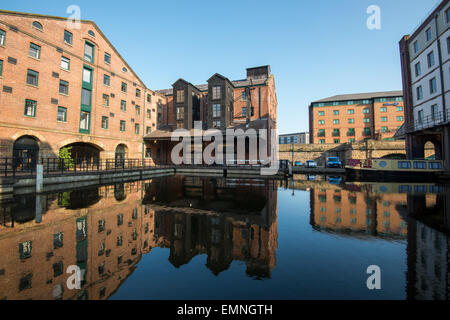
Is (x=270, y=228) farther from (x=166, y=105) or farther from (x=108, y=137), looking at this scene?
(x=166, y=105)

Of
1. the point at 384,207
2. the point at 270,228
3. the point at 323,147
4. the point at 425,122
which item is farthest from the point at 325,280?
the point at 323,147

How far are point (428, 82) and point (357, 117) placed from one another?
2612 cm

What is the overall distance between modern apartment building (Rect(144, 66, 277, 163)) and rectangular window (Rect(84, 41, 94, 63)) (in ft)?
37.6

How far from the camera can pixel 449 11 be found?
19125mm

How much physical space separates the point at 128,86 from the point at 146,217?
26.0 metres

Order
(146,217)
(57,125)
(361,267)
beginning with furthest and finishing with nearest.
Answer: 1. (57,125)
2. (146,217)
3. (361,267)

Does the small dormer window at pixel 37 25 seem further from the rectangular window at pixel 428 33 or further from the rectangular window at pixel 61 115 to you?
the rectangular window at pixel 428 33

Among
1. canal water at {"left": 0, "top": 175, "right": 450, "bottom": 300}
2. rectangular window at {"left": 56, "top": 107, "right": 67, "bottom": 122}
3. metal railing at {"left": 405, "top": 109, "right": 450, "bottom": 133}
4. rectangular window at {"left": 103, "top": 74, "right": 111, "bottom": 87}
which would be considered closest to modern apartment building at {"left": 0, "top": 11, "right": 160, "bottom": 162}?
rectangular window at {"left": 56, "top": 107, "right": 67, "bottom": 122}

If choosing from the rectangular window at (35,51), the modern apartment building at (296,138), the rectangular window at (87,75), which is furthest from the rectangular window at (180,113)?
the modern apartment building at (296,138)

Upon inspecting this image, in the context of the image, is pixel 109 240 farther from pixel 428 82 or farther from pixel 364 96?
pixel 364 96

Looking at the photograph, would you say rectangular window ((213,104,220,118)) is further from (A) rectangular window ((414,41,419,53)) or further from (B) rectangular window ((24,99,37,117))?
(A) rectangular window ((414,41,419,53))

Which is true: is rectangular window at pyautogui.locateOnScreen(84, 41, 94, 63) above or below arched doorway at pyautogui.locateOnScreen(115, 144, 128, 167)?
above

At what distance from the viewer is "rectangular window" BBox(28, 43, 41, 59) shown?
56.9ft

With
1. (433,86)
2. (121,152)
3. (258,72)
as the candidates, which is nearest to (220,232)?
(121,152)
